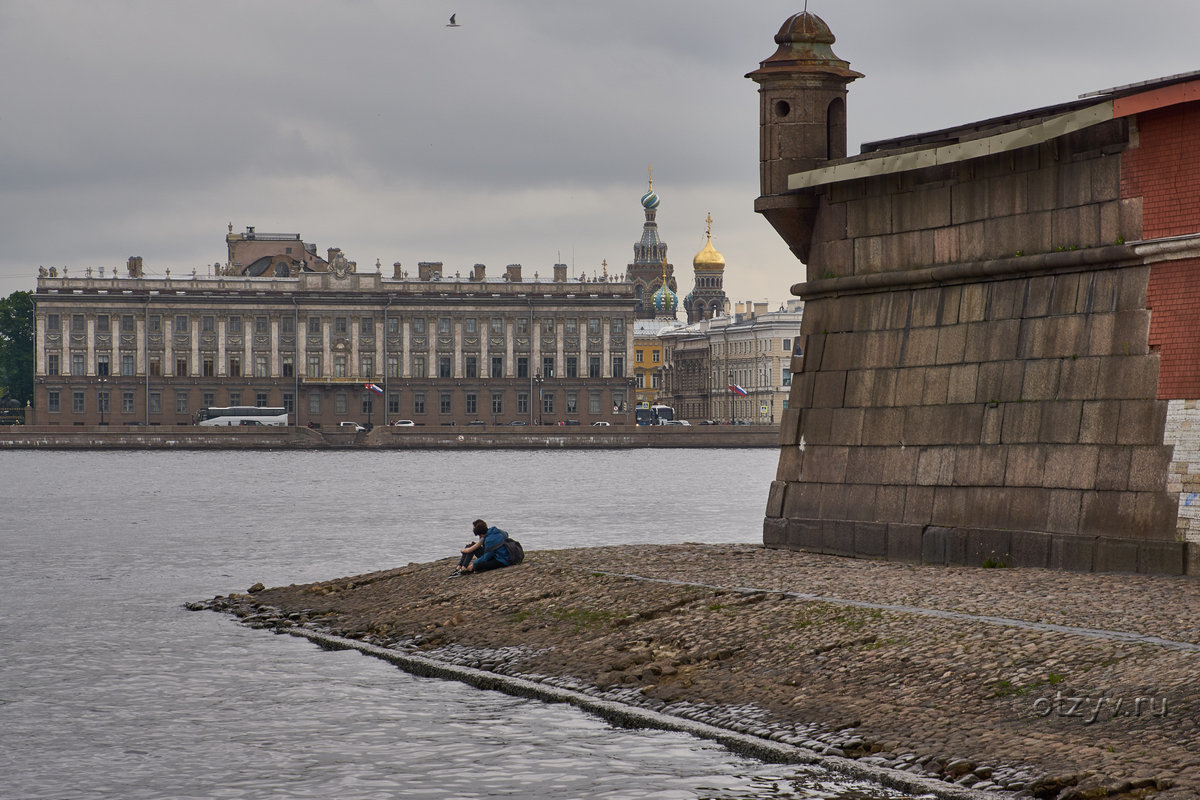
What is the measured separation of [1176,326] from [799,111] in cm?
719

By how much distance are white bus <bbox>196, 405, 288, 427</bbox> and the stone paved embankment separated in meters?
122

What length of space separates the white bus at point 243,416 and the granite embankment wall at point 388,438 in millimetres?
10876

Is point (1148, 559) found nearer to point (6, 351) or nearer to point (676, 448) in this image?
point (676, 448)

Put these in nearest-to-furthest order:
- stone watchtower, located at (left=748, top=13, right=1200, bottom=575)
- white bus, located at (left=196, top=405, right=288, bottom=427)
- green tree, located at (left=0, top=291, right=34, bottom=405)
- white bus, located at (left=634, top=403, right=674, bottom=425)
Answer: stone watchtower, located at (left=748, top=13, right=1200, bottom=575)
white bus, located at (left=196, top=405, right=288, bottom=427)
green tree, located at (left=0, top=291, right=34, bottom=405)
white bus, located at (left=634, top=403, right=674, bottom=425)

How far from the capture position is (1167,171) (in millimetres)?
17031

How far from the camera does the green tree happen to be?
15088 centimetres

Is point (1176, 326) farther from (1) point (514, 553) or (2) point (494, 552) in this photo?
(2) point (494, 552)

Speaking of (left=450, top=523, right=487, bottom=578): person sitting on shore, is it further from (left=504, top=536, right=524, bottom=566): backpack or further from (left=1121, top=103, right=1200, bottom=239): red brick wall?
(left=1121, top=103, right=1200, bottom=239): red brick wall

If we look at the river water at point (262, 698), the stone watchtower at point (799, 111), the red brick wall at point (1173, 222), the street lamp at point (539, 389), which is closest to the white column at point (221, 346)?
the street lamp at point (539, 389)

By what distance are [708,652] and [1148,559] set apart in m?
4.62

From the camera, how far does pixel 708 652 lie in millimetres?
15352

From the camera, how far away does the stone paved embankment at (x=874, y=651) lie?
11.2 metres

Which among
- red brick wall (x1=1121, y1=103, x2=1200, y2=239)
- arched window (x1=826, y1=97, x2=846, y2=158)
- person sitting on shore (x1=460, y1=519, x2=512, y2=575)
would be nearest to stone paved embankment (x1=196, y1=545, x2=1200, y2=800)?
person sitting on shore (x1=460, y1=519, x2=512, y2=575)

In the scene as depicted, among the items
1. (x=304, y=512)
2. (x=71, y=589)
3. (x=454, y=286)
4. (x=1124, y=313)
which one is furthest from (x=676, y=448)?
(x=1124, y=313)
